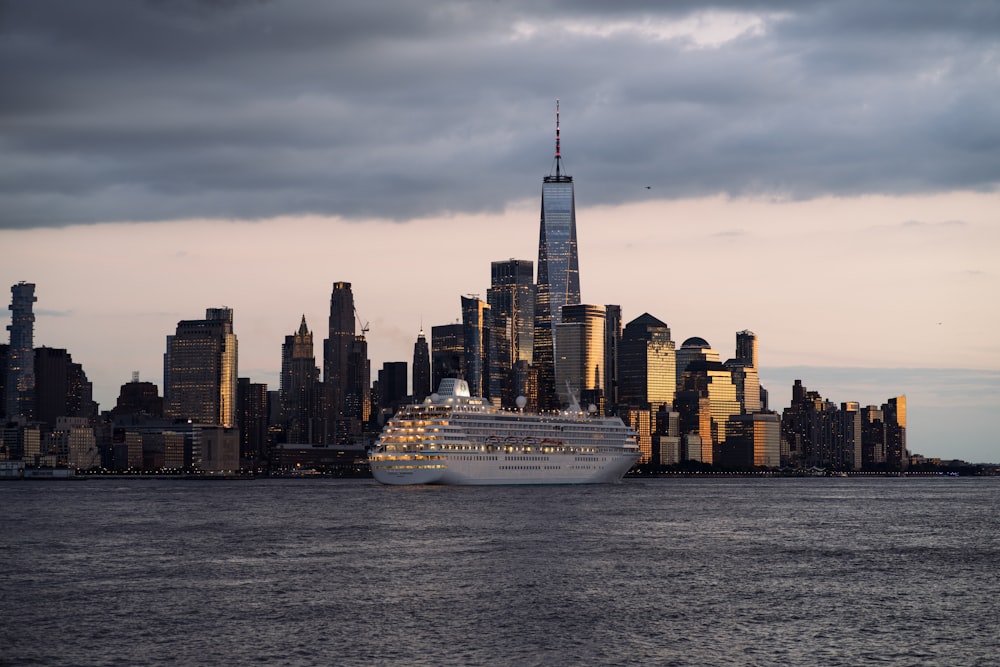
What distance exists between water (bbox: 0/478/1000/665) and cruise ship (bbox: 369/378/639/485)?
57.5m

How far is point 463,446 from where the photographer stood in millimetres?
183750

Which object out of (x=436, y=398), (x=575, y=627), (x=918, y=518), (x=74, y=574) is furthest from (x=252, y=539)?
(x=436, y=398)

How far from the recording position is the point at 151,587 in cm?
6725

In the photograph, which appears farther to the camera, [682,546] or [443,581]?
[682,546]

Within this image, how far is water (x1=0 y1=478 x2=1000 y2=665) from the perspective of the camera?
4991 centimetres

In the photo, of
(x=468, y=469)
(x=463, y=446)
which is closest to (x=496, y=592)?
(x=468, y=469)

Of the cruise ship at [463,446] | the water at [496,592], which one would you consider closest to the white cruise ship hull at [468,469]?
the cruise ship at [463,446]

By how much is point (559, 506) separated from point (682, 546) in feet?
154

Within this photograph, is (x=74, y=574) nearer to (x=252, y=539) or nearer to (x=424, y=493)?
(x=252, y=539)

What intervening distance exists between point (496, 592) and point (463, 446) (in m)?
119

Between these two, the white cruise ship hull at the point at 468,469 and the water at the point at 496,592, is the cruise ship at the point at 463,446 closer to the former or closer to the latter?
the white cruise ship hull at the point at 468,469

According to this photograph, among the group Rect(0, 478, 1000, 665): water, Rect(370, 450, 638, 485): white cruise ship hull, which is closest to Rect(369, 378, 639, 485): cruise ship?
Rect(370, 450, 638, 485): white cruise ship hull

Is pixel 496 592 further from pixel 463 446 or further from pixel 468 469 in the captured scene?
pixel 463 446

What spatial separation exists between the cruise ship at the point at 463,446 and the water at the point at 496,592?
57505 millimetres
